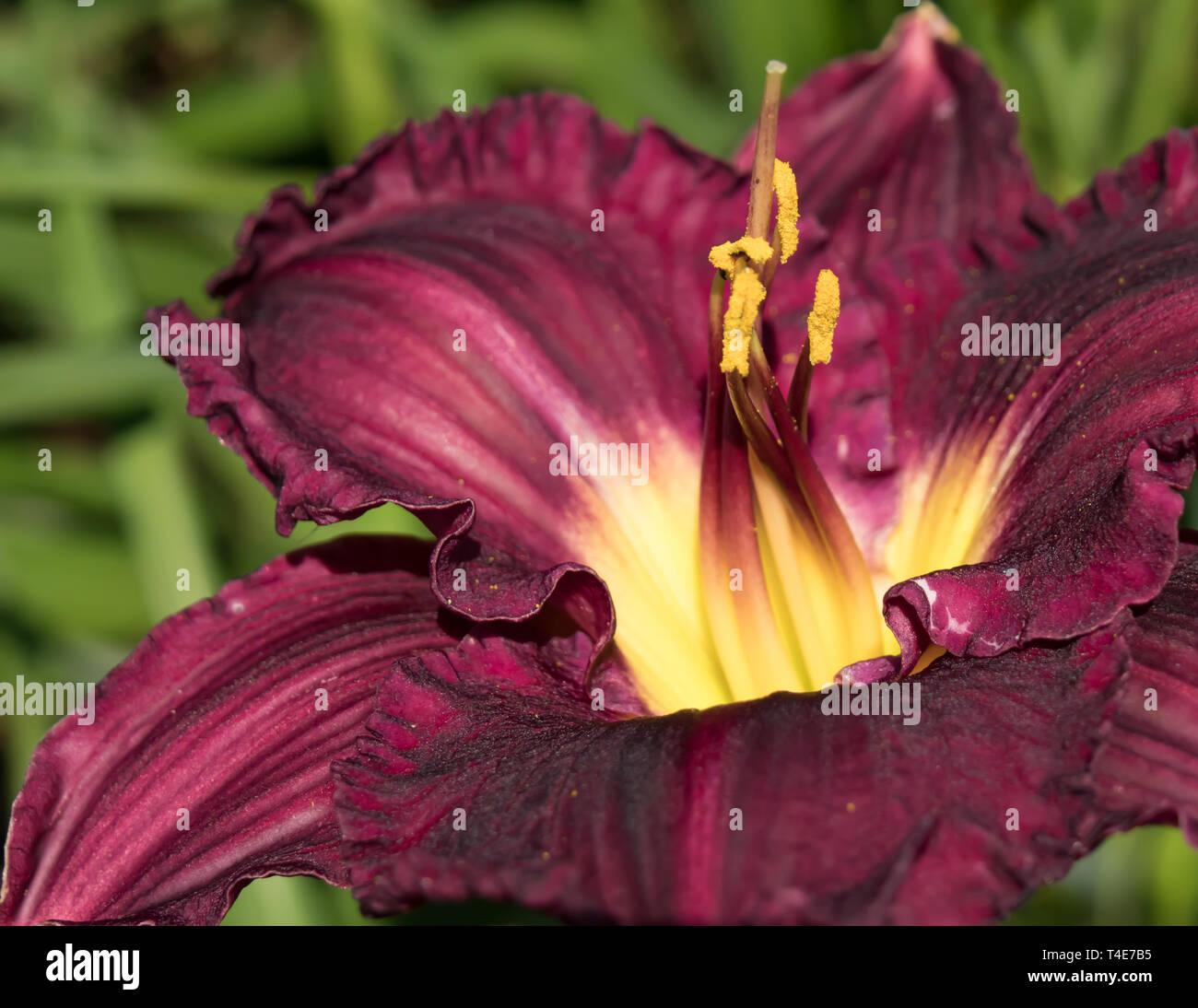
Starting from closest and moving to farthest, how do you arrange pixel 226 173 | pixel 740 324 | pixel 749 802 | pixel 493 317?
1. pixel 749 802
2. pixel 740 324
3. pixel 493 317
4. pixel 226 173

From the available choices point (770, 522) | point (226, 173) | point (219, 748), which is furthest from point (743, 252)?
point (226, 173)

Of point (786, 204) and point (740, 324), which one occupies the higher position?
point (786, 204)

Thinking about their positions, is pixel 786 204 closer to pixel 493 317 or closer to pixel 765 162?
pixel 765 162

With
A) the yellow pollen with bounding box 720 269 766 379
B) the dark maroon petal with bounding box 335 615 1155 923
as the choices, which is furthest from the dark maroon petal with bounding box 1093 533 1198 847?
the yellow pollen with bounding box 720 269 766 379

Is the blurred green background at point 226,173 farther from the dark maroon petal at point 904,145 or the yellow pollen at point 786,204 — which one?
the yellow pollen at point 786,204

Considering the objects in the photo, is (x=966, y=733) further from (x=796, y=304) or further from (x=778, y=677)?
(x=796, y=304)

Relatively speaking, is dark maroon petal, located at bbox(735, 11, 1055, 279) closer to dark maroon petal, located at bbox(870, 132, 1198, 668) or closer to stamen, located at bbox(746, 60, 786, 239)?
dark maroon petal, located at bbox(870, 132, 1198, 668)

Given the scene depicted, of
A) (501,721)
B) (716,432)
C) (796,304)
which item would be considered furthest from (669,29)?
(501,721)
